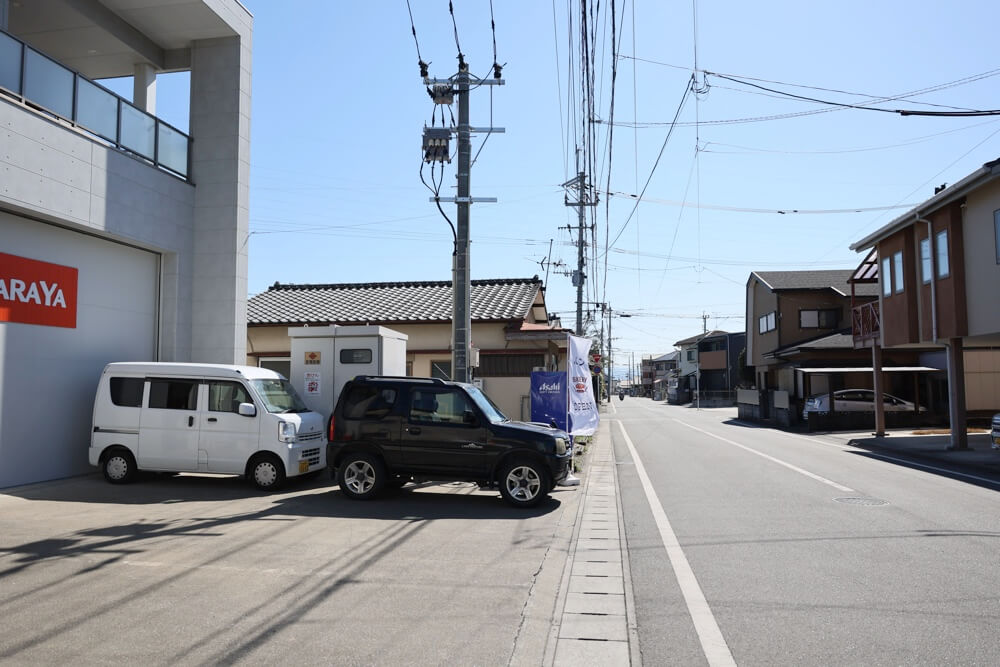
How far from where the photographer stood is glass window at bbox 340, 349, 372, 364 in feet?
45.2

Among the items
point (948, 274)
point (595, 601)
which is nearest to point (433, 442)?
point (595, 601)

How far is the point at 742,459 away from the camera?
1653cm

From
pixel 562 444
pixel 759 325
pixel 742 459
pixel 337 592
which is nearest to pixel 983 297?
pixel 742 459

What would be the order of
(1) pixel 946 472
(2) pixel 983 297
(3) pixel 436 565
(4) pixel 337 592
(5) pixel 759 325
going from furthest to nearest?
(5) pixel 759 325 → (2) pixel 983 297 → (1) pixel 946 472 → (3) pixel 436 565 → (4) pixel 337 592

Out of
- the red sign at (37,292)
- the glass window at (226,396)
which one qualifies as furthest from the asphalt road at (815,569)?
the red sign at (37,292)

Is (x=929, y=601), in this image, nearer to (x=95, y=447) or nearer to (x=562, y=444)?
(x=562, y=444)

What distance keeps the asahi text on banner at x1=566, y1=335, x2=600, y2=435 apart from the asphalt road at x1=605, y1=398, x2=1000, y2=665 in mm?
3829

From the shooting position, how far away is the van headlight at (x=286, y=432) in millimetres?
11023

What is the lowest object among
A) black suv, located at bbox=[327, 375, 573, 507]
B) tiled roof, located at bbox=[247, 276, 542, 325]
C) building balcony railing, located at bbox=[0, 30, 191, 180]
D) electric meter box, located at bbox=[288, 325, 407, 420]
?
black suv, located at bbox=[327, 375, 573, 507]

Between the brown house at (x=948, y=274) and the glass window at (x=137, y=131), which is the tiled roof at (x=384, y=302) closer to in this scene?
the glass window at (x=137, y=131)

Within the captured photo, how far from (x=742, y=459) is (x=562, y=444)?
27.0ft

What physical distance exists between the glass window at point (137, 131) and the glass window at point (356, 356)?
554 centimetres

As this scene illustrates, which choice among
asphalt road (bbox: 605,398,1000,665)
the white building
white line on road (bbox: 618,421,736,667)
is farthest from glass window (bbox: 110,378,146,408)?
white line on road (bbox: 618,421,736,667)

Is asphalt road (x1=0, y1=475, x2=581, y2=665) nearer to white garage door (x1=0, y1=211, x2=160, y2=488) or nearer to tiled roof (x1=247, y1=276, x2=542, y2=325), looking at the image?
white garage door (x1=0, y1=211, x2=160, y2=488)
